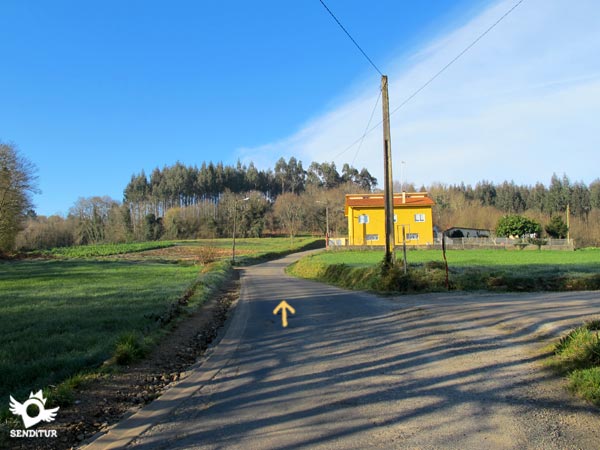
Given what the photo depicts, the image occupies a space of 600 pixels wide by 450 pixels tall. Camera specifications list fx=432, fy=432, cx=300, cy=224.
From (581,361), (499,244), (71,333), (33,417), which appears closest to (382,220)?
(499,244)

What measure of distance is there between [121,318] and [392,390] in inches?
316

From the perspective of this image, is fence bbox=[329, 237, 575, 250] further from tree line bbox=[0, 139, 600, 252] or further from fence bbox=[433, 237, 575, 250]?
tree line bbox=[0, 139, 600, 252]

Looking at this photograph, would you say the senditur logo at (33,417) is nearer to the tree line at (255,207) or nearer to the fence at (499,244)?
the fence at (499,244)

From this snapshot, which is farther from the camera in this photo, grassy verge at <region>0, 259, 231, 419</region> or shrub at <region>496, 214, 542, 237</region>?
shrub at <region>496, 214, 542, 237</region>

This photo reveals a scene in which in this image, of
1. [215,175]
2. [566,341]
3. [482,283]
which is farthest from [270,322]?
[215,175]

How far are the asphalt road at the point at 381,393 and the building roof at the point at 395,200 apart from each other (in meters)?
52.1

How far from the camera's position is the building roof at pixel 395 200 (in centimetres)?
6125

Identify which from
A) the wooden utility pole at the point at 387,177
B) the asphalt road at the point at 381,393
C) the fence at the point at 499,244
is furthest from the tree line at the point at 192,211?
the asphalt road at the point at 381,393

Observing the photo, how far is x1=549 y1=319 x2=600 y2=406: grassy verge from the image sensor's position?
15.9 feet

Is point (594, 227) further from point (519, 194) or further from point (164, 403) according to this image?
point (164, 403)

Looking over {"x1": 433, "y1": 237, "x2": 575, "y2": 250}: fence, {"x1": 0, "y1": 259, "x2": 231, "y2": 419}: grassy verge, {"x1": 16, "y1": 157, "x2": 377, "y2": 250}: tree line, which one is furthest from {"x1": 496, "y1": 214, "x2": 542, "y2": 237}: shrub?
{"x1": 0, "y1": 259, "x2": 231, "y2": 419}: grassy verge

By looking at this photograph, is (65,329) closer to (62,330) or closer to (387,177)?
(62,330)

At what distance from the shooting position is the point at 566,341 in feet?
20.9

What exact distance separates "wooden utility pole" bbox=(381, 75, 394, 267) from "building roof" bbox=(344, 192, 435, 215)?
41.4 metres
